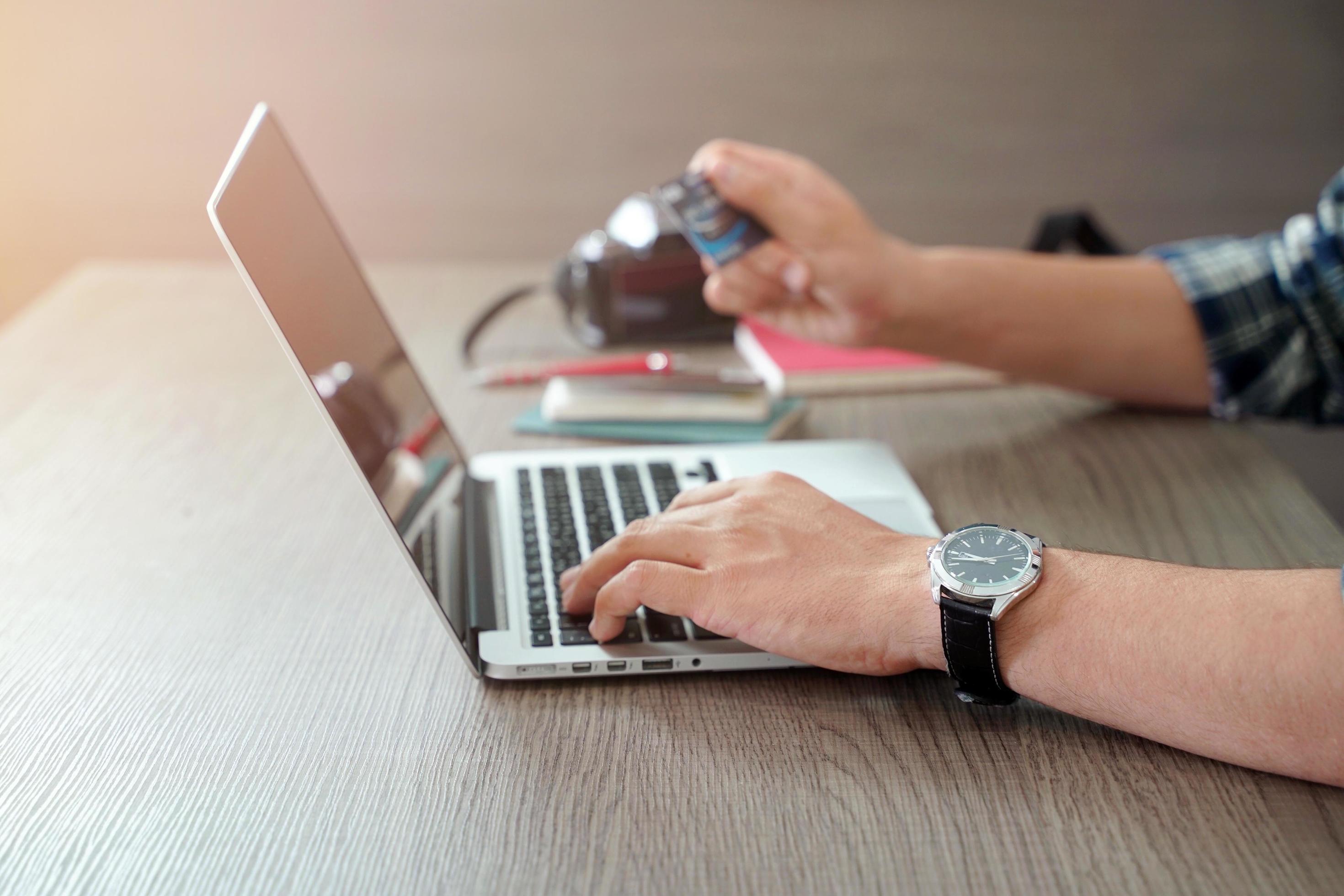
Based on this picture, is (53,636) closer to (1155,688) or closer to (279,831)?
(279,831)

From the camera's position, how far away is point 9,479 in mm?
834

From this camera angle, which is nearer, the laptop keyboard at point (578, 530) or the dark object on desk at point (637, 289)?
the laptop keyboard at point (578, 530)

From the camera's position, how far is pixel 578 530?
2.41ft

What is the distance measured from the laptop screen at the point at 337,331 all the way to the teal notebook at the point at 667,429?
128 mm

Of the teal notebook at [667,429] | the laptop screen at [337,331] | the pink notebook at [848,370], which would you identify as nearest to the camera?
the laptop screen at [337,331]

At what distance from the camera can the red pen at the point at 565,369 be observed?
40.0 inches

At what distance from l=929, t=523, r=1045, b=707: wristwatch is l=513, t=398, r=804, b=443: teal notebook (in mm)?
339

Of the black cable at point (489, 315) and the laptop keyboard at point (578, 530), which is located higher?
the black cable at point (489, 315)

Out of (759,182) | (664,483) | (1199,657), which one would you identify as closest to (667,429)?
(664,483)

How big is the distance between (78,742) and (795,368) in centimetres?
68

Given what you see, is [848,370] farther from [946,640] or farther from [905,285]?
[946,640]

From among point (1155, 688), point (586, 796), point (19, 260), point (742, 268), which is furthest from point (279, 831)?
point (19, 260)

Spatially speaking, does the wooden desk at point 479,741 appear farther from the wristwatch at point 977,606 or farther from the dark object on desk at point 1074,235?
the dark object on desk at point 1074,235

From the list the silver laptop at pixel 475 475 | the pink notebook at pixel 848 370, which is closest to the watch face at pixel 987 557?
the silver laptop at pixel 475 475
